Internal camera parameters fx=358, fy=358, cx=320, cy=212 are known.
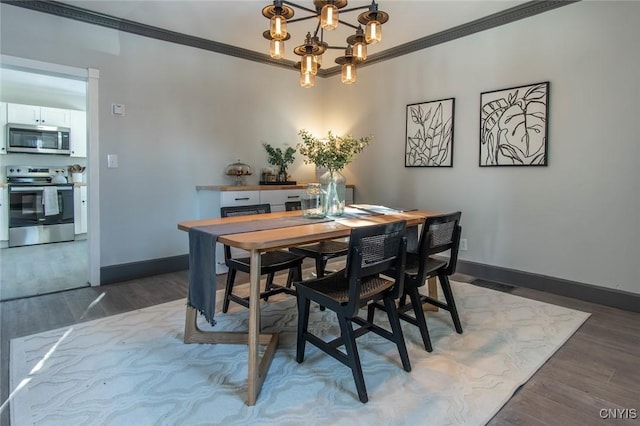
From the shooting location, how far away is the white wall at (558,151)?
2.70 m

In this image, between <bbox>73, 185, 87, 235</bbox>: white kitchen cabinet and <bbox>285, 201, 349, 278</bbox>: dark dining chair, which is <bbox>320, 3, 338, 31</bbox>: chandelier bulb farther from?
<bbox>73, 185, 87, 235</bbox>: white kitchen cabinet

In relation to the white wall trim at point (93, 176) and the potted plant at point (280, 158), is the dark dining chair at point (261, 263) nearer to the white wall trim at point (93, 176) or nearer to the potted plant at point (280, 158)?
Result: the white wall trim at point (93, 176)

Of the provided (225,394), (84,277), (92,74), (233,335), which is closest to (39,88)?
(92,74)

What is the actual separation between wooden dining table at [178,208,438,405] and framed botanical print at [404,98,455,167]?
1.57m

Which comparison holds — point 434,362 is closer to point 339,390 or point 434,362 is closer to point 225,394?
point 339,390

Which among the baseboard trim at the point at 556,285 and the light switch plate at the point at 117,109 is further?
the light switch plate at the point at 117,109

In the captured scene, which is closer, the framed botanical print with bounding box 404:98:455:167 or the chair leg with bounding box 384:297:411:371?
the chair leg with bounding box 384:297:411:371

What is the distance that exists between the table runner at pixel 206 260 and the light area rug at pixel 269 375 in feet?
1.14

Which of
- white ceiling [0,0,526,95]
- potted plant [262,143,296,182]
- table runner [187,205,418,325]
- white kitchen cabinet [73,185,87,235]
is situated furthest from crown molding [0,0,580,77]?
white kitchen cabinet [73,185,87,235]

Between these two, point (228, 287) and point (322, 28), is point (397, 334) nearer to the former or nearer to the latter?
point (228, 287)

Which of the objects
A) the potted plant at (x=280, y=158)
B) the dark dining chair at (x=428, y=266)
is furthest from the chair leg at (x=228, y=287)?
the potted plant at (x=280, y=158)

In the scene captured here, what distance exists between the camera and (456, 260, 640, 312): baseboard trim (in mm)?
2742

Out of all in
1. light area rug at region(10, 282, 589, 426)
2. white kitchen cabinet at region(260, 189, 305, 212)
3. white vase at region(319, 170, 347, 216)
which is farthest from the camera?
white kitchen cabinet at region(260, 189, 305, 212)

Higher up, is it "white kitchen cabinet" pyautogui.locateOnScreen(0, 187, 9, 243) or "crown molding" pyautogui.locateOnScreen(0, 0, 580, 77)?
"crown molding" pyautogui.locateOnScreen(0, 0, 580, 77)
